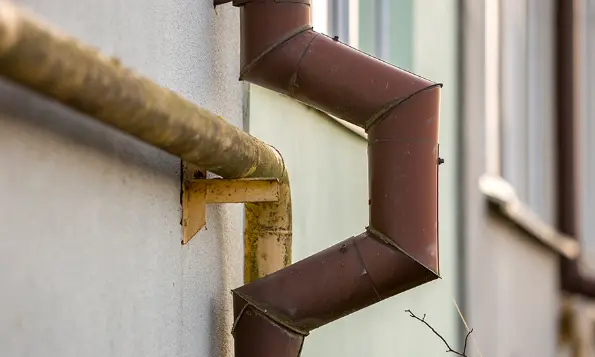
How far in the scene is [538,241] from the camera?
8.78 meters

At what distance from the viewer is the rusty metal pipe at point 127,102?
4.54ft

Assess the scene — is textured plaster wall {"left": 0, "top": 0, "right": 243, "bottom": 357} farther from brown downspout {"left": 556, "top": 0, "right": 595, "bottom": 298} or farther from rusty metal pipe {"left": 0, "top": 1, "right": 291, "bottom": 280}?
brown downspout {"left": 556, "top": 0, "right": 595, "bottom": 298}

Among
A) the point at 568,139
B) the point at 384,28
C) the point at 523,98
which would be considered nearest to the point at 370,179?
the point at 384,28

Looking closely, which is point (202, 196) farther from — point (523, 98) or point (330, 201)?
point (523, 98)

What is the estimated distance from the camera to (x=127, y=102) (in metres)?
1.73

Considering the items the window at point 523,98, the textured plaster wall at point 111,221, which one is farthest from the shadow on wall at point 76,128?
the window at point 523,98

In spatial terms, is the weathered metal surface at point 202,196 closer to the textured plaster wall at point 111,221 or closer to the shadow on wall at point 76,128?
the textured plaster wall at point 111,221

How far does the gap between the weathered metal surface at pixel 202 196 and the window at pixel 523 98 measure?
5.09 m

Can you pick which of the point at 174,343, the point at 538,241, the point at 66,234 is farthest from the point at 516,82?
the point at 66,234

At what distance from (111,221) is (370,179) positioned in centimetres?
104

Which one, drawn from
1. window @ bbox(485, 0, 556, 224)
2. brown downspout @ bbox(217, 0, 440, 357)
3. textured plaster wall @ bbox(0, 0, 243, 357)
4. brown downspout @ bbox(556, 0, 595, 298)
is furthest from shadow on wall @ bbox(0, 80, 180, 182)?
brown downspout @ bbox(556, 0, 595, 298)

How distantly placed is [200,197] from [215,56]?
51cm

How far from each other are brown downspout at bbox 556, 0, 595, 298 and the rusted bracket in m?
7.41

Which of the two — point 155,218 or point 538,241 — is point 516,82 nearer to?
point 538,241
